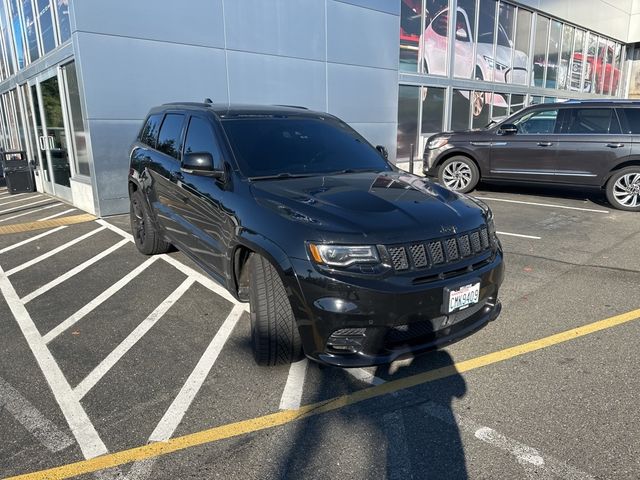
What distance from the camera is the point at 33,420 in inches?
112

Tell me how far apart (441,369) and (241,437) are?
1448mm

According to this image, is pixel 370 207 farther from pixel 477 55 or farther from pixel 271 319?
pixel 477 55

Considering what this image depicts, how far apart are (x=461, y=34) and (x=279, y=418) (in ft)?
48.9

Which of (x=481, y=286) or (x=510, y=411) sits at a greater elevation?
(x=481, y=286)

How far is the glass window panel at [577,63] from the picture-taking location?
68.3ft

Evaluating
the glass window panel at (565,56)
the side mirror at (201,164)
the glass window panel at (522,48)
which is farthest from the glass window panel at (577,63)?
the side mirror at (201,164)

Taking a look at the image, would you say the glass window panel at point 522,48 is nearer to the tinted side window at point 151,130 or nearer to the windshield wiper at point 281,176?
the tinted side window at point 151,130

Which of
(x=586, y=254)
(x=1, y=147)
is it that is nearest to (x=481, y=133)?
(x=586, y=254)

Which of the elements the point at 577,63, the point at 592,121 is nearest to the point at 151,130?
the point at 592,121

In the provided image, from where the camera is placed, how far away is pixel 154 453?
8.35ft

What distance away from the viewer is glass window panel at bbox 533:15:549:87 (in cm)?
1827

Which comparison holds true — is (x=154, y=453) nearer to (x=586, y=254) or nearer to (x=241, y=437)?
(x=241, y=437)

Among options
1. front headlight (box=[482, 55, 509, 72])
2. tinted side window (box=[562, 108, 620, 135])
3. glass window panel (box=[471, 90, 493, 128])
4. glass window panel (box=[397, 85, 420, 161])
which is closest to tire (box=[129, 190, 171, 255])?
tinted side window (box=[562, 108, 620, 135])

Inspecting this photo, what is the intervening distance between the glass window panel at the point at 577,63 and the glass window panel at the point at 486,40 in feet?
22.9
